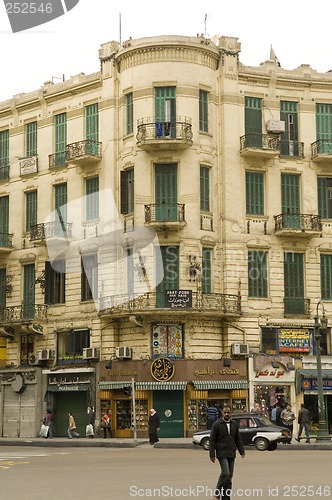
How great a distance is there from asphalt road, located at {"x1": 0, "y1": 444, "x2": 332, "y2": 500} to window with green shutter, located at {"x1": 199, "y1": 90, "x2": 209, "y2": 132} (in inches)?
703

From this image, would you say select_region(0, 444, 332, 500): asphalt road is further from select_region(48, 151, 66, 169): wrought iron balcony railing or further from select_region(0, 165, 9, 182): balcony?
select_region(0, 165, 9, 182): balcony

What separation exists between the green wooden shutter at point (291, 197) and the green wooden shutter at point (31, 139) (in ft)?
42.3

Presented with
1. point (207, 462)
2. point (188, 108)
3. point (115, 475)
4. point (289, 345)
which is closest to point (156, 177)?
point (188, 108)

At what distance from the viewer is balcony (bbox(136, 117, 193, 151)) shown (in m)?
39.7

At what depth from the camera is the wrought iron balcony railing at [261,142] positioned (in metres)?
41.0

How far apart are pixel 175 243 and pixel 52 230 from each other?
6.75m

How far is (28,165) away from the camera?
45312 millimetres

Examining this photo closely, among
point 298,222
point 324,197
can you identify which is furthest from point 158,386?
point 324,197

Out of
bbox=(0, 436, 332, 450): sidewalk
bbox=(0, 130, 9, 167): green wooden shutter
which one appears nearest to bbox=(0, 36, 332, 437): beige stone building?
bbox=(0, 436, 332, 450): sidewalk

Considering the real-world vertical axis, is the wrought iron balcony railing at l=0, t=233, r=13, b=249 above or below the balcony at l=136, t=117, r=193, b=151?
below

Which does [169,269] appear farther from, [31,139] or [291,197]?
[31,139]

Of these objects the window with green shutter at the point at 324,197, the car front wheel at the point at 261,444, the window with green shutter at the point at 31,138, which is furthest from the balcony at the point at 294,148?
the car front wheel at the point at 261,444

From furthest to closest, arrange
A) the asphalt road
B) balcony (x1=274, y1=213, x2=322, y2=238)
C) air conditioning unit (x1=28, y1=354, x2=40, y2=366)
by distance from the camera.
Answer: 1. air conditioning unit (x1=28, y1=354, x2=40, y2=366)
2. balcony (x1=274, y1=213, x2=322, y2=238)
3. the asphalt road

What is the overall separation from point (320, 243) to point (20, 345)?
51.2 feet
